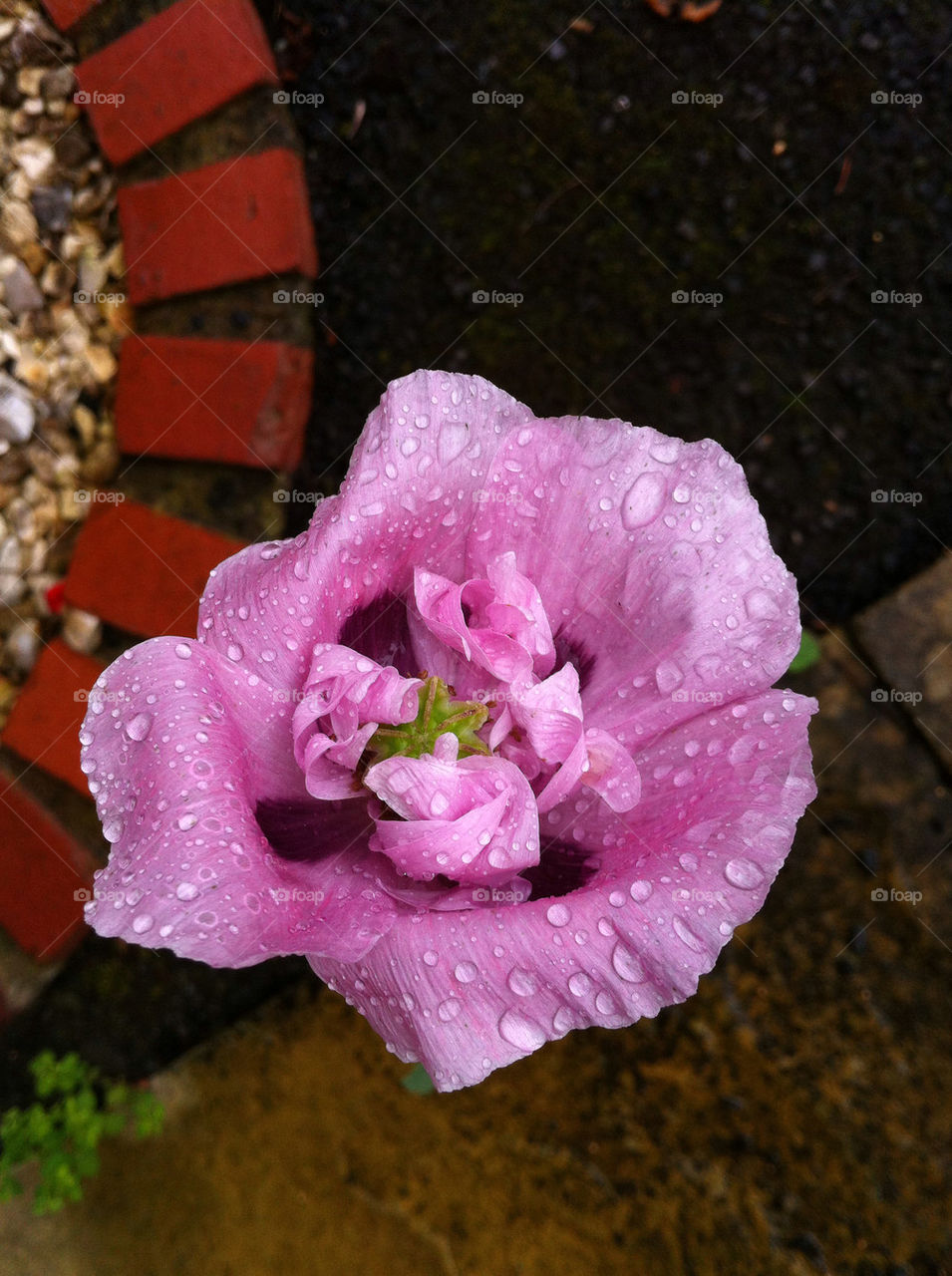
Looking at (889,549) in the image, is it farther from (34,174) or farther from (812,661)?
(34,174)

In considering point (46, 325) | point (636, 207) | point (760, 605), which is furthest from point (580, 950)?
point (46, 325)

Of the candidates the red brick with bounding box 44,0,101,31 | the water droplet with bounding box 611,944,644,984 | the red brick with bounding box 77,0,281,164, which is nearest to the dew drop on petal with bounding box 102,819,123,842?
the water droplet with bounding box 611,944,644,984

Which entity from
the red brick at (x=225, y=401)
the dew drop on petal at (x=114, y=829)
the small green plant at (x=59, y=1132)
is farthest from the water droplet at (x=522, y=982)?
the small green plant at (x=59, y=1132)

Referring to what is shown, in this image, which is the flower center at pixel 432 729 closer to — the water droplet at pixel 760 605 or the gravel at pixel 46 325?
the water droplet at pixel 760 605

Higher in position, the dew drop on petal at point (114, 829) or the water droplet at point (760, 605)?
the dew drop on petal at point (114, 829)

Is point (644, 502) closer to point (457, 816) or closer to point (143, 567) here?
point (457, 816)

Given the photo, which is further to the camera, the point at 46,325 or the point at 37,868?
the point at 46,325
